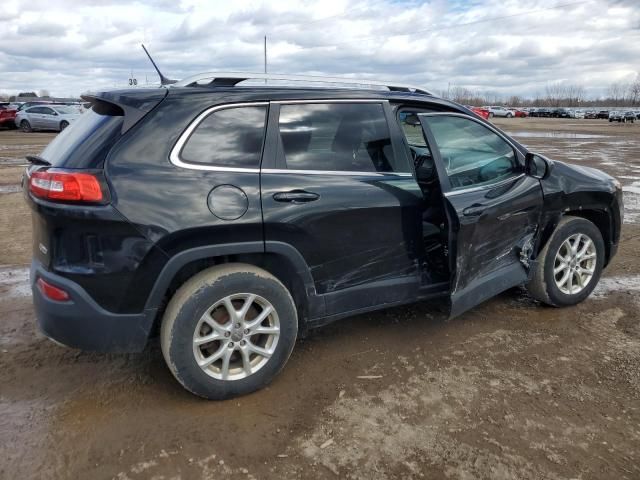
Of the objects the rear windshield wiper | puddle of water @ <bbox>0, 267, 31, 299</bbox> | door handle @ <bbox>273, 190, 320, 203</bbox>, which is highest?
the rear windshield wiper

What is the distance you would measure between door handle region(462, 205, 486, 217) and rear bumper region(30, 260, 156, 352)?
2083mm

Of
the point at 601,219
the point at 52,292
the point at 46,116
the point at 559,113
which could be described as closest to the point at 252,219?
the point at 52,292

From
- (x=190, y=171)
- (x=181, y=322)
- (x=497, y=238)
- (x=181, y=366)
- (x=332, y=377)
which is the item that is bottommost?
(x=332, y=377)

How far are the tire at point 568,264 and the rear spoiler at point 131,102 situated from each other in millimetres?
3132

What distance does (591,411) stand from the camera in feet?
9.89

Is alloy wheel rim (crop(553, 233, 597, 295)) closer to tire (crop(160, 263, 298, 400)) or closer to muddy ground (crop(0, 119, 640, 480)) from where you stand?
muddy ground (crop(0, 119, 640, 480))

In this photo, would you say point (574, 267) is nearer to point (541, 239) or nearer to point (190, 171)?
point (541, 239)

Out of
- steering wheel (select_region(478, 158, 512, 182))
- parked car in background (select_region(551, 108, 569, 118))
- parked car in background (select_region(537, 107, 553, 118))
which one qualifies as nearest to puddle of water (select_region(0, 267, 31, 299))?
steering wheel (select_region(478, 158, 512, 182))

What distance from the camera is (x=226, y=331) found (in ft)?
9.98

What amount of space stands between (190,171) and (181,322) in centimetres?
84

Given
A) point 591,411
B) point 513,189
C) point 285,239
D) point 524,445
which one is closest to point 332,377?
point 285,239

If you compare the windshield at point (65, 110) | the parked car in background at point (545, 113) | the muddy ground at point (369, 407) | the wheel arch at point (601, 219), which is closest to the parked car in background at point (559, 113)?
the parked car in background at point (545, 113)

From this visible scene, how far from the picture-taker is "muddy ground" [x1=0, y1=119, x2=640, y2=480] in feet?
8.51

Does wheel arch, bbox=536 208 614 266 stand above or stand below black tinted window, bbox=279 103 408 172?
below
